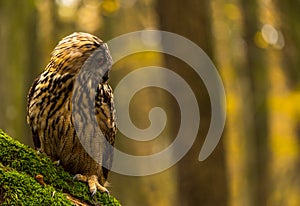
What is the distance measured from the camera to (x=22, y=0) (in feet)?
25.9

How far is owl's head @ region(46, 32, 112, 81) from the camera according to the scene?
12.7 ft

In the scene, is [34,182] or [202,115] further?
[202,115]

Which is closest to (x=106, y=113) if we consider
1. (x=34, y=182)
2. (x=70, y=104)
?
→ (x=70, y=104)

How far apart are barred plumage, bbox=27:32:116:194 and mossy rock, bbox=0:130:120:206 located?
0.53 feet

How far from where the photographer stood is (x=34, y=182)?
3.30 meters

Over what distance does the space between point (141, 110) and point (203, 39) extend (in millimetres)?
7151

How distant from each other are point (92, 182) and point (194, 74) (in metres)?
4.17

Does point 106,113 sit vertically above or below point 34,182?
above

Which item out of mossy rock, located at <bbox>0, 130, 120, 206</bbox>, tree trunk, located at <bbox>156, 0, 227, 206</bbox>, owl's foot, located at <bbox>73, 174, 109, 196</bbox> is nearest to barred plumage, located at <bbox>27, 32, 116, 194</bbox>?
owl's foot, located at <bbox>73, 174, 109, 196</bbox>

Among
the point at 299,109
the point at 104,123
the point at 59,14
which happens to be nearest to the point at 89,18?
the point at 59,14

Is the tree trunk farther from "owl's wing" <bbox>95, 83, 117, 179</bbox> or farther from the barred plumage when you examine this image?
the barred plumage

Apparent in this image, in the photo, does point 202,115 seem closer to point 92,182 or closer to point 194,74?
point 194,74

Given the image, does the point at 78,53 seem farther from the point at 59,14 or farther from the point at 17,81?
the point at 59,14

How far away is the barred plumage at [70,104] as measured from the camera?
3.89m
